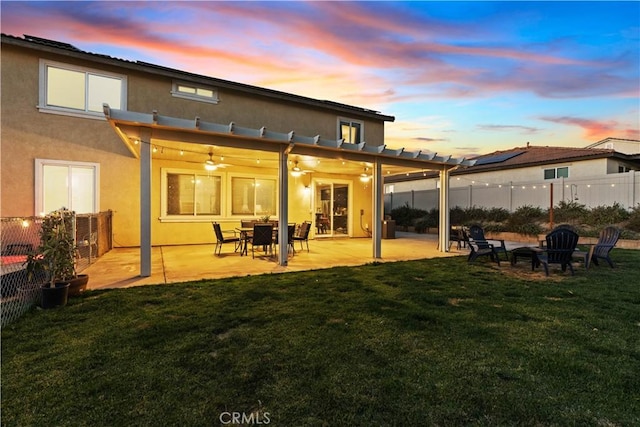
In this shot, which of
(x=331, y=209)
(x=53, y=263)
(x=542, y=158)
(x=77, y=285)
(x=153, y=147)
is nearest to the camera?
(x=53, y=263)

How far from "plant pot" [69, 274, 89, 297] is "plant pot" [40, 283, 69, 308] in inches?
14.4

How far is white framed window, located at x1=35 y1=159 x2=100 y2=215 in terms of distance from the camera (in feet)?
28.5

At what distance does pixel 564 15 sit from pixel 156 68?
1238 centimetres

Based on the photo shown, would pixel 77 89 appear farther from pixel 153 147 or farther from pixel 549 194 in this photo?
pixel 549 194

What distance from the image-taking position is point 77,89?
9.13 m

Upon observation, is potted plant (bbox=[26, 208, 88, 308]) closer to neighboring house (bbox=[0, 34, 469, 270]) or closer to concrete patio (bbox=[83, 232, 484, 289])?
concrete patio (bbox=[83, 232, 484, 289])

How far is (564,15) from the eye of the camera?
9.40 m

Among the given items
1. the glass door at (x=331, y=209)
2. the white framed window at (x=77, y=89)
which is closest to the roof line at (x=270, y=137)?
the white framed window at (x=77, y=89)

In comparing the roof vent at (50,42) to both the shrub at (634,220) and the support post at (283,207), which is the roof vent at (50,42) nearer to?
the support post at (283,207)

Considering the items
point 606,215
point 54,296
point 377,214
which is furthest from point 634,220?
point 54,296

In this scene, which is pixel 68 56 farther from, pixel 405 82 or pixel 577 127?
pixel 577 127
